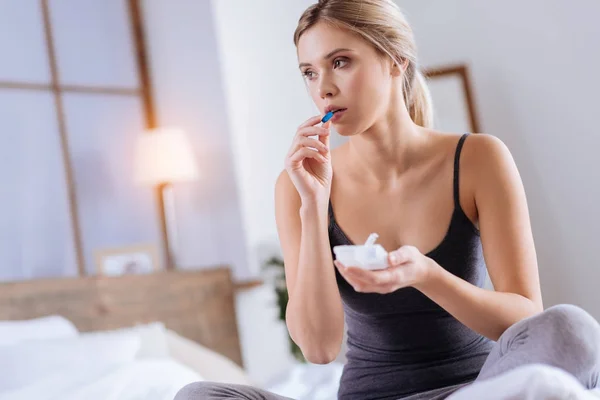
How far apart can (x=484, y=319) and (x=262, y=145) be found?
2827 millimetres

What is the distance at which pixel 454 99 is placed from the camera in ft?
13.5

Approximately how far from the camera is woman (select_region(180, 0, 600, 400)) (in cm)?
138

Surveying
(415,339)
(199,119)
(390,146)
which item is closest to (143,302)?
(199,119)

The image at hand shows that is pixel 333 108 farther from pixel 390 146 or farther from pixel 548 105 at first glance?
pixel 548 105

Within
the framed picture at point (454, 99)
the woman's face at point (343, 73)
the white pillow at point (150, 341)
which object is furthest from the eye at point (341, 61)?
the framed picture at point (454, 99)

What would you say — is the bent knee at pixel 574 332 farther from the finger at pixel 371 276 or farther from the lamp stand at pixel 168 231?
the lamp stand at pixel 168 231

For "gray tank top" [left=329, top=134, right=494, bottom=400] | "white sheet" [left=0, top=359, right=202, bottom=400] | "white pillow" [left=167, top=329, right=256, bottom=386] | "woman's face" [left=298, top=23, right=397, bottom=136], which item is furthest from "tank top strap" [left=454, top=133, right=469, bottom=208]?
"white pillow" [left=167, top=329, right=256, bottom=386]

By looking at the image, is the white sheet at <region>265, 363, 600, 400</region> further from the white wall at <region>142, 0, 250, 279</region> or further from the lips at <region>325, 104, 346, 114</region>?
the white wall at <region>142, 0, 250, 279</region>

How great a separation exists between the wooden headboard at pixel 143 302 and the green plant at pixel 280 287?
20 cm

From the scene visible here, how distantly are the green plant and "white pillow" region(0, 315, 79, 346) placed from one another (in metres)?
1.19

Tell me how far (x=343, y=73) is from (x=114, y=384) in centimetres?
101

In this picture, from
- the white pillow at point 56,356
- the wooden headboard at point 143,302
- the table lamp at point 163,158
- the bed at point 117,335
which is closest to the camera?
the bed at point 117,335

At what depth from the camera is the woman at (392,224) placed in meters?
1.38

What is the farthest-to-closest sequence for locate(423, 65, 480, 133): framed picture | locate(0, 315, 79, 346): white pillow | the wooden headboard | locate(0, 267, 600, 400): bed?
locate(423, 65, 480, 133): framed picture → the wooden headboard → locate(0, 315, 79, 346): white pillow → locate(0, 267, 600, 400): bed
